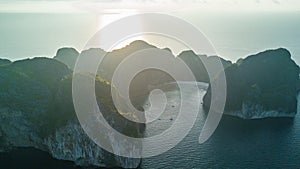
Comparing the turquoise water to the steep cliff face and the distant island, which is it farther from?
the steep cliff face

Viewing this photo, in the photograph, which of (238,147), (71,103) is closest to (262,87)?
(238,147)

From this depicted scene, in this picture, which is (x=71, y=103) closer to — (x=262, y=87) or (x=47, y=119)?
(x=47, y=119)

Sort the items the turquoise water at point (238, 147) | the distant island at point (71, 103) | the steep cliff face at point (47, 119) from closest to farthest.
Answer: the turquoise water at point (238, 147) < the steep cliff face at point (47, 119) < the distant island at point (71, 103)

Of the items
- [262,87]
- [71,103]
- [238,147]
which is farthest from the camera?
[262,87]

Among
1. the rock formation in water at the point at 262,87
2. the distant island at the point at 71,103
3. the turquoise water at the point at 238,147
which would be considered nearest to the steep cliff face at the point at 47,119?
the distant island at the point at 71,103

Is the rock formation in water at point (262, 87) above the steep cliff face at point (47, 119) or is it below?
above

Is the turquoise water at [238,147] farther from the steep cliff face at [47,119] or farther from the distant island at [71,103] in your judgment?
the steep cliff face at [47,119]

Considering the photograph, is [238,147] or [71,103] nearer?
[71,103]
